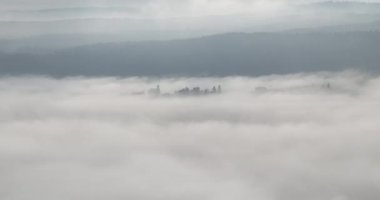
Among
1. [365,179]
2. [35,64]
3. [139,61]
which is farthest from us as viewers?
[139,61]

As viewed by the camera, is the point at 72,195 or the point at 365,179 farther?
the point at 72,195

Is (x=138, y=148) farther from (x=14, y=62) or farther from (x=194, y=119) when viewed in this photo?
(x=14, y=62)

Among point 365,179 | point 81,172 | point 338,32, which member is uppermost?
point 338,32

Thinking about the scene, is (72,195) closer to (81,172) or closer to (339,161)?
(81,172)

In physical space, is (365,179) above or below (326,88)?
below

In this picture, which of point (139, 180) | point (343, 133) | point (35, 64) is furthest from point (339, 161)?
point (35, 64)

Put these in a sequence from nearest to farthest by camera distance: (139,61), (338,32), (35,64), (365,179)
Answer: (365,179) → (35,64) → (139,61) → (338,32)
